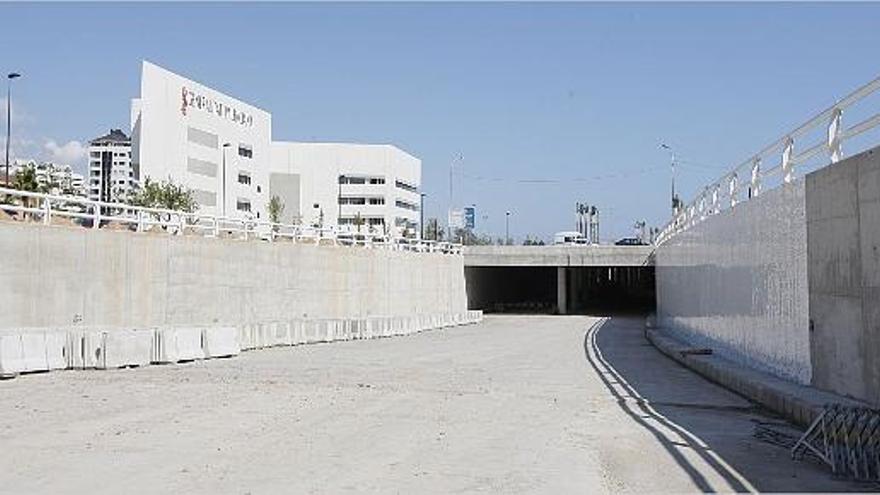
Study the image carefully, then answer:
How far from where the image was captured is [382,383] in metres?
17.4

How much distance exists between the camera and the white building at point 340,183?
134125 millimetres

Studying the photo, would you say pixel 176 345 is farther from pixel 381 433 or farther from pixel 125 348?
pixel 381 433

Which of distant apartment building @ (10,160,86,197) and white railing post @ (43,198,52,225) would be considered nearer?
white railing post @ (43,198,52,225)

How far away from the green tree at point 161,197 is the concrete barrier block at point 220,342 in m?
51.5

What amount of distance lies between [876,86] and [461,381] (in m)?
9.60

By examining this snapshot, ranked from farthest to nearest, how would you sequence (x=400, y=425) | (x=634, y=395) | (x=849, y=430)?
(x=634, y=395)
(x=400, y=425)
(x=849, y=430)

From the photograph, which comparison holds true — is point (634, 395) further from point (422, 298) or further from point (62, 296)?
point (422, 298)

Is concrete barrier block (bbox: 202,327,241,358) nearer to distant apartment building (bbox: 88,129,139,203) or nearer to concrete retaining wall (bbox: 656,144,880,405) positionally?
concrete retaining wall (bbox: 656,144,880,405)

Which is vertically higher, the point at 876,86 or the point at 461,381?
the point at 876,86

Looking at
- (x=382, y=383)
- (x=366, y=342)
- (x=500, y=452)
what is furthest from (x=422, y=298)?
(x=500, y=452)

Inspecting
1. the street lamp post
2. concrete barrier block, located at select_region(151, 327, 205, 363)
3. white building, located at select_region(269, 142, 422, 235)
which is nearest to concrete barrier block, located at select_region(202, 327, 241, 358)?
concrete barrier block, located at select_region(151, 327, 205, 363)

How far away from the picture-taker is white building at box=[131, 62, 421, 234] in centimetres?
8988

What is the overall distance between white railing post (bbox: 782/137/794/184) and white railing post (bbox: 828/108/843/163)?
2202 mm

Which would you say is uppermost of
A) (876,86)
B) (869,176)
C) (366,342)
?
(876,86)
